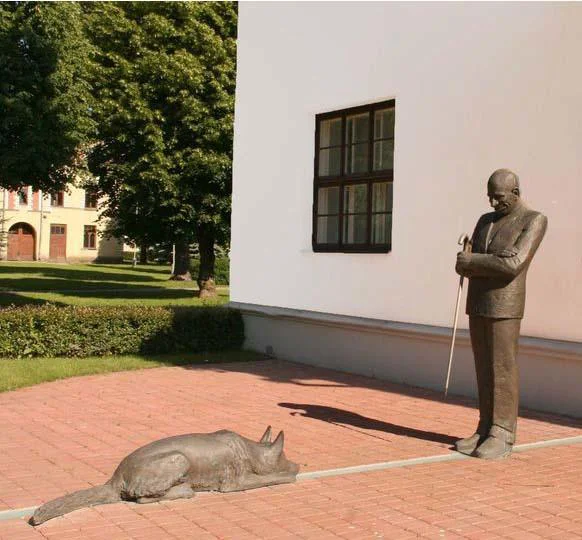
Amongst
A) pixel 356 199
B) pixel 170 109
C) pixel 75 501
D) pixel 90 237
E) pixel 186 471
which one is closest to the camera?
pixel 75 501

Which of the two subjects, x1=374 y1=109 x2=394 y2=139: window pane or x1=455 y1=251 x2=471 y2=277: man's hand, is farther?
x1=374 y1=109 x2=394 y2=139: window pane

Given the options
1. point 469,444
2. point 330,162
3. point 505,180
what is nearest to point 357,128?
point 330,162

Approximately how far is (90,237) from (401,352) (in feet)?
187

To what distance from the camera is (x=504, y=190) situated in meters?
7.14

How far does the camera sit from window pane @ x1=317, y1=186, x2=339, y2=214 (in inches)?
508

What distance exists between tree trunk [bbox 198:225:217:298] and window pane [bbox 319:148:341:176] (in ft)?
43.1

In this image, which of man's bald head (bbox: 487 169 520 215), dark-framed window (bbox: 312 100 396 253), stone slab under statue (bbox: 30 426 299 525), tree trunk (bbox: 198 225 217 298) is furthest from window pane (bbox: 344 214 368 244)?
tree trunk (bbox: 198 225 217 298)

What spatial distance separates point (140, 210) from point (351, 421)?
734 inches


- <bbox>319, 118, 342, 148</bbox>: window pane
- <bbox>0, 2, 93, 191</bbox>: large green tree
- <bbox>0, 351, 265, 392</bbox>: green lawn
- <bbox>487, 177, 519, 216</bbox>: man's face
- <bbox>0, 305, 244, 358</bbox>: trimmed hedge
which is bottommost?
<bbox>0, 351, 265, 392</bbox>: green lawn

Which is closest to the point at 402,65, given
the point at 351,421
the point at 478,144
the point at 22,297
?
the point at 478,144

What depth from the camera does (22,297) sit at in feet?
85.9

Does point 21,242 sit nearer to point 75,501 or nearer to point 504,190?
point 504,190

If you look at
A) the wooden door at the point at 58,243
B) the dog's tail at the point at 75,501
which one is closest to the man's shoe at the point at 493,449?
the dog's tail at the point at 75,501

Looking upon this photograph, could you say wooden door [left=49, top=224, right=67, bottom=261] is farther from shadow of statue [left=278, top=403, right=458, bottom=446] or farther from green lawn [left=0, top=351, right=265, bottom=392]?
shadow of statue [left=278, top=403, right=458, bottom=446]
